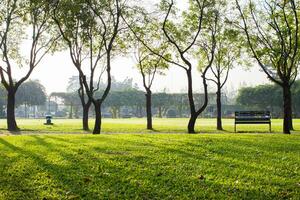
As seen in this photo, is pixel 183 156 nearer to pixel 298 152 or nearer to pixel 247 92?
pixel 298 152

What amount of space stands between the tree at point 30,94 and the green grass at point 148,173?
4562 inches

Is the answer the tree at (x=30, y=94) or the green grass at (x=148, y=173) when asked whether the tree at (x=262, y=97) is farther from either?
the green grass at (x=148, y=173)

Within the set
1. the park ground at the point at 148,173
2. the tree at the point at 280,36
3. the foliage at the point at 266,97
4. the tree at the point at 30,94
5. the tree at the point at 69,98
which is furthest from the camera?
the tree at the point at 69,98

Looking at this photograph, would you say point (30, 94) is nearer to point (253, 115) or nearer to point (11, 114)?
point (11, 114)

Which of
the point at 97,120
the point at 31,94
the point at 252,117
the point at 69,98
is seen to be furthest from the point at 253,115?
the point at 31,94

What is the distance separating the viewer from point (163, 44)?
3612 cm

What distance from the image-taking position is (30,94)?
12612 centimetres

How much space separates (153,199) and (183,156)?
3.69m

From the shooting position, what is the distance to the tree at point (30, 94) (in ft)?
404

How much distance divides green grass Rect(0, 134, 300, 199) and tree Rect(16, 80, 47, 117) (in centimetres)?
11588

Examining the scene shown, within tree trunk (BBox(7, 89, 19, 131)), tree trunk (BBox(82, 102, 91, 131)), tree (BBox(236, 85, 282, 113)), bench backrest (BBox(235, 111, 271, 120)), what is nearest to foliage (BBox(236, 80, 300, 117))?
tree (BBox(236, 85, 282, 113))

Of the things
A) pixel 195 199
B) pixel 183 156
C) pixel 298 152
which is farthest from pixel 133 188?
pixel 298 152

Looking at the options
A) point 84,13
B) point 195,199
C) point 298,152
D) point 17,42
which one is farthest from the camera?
point 17,42

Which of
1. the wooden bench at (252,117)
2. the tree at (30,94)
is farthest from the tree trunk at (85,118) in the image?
the tree at (30,94)
